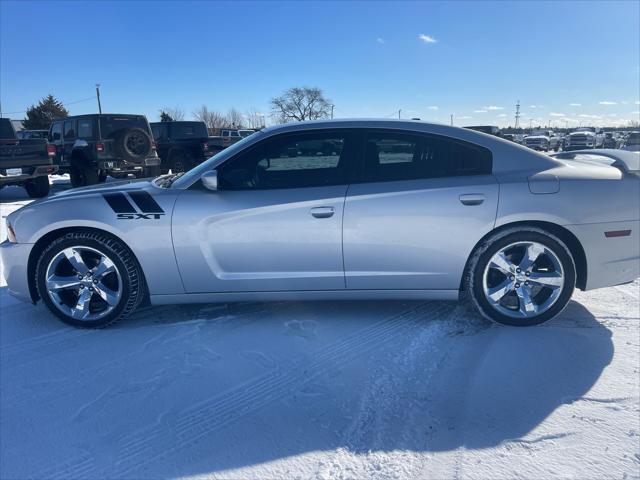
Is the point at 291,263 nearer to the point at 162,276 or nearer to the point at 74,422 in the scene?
the point at 162,276

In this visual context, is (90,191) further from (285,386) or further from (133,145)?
(133,145)

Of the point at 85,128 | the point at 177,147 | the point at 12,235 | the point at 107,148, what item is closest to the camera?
the point at 12,235

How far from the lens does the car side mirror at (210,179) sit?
3158mm

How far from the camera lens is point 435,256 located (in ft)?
10.5

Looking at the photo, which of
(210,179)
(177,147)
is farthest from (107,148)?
(210,179)

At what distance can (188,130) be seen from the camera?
49.2ft

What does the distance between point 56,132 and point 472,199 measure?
12.6m

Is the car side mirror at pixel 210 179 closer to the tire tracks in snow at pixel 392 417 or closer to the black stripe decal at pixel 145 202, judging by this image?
the black stripe decal at pixel 145 202

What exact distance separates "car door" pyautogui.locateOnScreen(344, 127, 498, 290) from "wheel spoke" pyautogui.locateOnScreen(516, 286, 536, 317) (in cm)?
46

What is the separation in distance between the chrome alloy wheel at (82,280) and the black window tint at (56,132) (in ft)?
34.4

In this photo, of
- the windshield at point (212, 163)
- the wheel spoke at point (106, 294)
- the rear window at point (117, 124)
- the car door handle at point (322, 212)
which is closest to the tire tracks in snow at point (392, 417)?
the car door handle at point (322, 212)

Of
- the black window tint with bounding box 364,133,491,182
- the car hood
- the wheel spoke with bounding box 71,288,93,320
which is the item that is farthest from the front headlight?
the black window tint with bounding box 364,133,491,182

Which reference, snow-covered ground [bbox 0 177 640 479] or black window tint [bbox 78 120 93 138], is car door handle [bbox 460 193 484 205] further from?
black window tint [bbox 78 120 93 138]

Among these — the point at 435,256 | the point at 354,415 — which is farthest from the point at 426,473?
the point at 435,256
